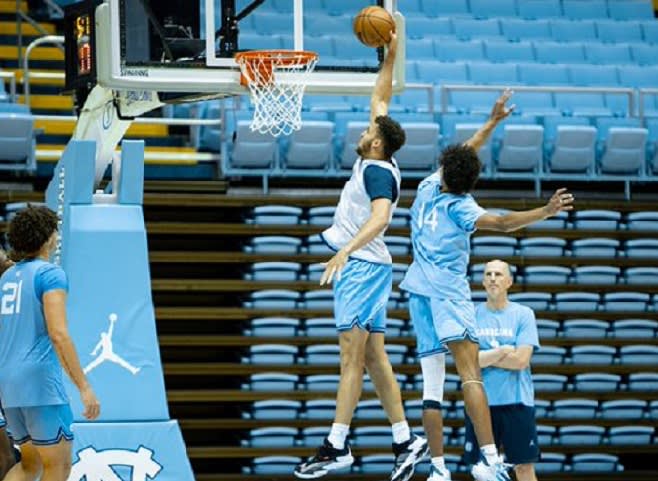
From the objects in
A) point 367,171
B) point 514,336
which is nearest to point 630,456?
point 514,336

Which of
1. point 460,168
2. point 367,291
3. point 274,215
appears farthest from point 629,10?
point 367,291

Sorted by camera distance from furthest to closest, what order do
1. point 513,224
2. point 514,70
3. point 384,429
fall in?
point 514,70
point 384,429
point 513,224

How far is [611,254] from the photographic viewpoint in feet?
49.9

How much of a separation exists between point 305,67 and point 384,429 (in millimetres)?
5088

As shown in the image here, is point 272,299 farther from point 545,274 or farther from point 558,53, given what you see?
point 558,53

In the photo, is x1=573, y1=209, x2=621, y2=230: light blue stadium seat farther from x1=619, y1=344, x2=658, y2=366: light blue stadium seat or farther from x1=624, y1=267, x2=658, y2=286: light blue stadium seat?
x1=619, y1=344, x2=658, y2=366: light blue stadium seat

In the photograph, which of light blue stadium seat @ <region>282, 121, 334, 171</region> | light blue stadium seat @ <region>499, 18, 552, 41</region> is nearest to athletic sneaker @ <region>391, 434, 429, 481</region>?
light blue stadium seat @ <region>282, 121, 334, 171</region>

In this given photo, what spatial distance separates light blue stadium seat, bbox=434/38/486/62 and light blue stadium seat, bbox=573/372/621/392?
Result: 13.1 feet

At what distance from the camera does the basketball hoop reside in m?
9.53

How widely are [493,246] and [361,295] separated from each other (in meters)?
6.74

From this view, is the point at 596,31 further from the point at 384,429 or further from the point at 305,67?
the point at 305,67

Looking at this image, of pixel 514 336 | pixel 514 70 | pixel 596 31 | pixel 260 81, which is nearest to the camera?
pixel 260 81

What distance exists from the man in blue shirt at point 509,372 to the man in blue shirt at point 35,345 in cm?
335

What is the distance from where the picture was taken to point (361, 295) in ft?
27.5
